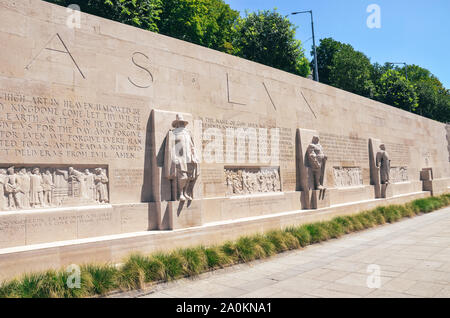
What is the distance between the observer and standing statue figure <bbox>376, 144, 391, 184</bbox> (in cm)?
1756

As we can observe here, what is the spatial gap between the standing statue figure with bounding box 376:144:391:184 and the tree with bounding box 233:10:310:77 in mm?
11492

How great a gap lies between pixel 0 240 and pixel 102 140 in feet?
9.27

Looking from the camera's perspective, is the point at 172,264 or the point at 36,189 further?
the point at 36,189

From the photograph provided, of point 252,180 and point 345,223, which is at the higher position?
point 252,180

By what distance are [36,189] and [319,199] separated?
372 inches

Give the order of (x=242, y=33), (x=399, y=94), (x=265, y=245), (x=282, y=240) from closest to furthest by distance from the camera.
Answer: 1. (x=265, y=245)
2. (x=282, y=240)
3. (x=242, y=33)
4. (x=399, y=94)

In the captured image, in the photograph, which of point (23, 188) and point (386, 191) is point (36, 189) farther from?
point (386, 191)

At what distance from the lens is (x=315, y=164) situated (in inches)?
519

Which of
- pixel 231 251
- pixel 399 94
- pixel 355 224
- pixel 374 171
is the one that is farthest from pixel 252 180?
pixel 399 94

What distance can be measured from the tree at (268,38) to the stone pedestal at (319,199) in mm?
15197

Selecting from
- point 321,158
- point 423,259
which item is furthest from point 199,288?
point 321,158

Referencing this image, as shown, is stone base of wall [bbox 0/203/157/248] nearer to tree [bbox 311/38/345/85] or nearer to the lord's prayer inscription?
the lord's prayer inscription

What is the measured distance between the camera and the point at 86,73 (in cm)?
814

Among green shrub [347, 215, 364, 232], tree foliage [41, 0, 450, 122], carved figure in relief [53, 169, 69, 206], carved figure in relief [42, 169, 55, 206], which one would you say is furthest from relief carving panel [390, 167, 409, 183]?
carved figure in relief [42, 169, 55, 206]
